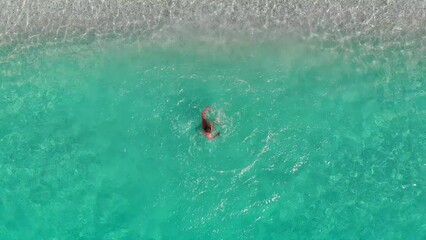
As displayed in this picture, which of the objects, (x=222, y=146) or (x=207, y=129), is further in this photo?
(x=222, y=146)

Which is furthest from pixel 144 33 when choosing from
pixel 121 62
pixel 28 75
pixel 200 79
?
pixel 28 75

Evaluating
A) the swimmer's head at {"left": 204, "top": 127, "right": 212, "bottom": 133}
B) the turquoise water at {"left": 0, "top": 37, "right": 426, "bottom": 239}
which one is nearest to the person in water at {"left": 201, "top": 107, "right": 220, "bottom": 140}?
the swimmer's head at {"left": 204, "top": 127, "right": 212, "bottom": 133}

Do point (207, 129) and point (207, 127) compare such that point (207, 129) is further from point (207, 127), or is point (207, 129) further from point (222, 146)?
point (222, 146)

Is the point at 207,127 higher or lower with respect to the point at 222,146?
higher

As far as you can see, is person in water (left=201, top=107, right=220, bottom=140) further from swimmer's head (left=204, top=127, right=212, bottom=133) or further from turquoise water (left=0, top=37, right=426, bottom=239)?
turquoise water (left=0, top=37, right=426, bottom=239)

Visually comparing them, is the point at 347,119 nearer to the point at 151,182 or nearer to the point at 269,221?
the point at 269,221

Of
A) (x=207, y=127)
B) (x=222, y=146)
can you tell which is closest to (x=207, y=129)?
(x=207, y=127)

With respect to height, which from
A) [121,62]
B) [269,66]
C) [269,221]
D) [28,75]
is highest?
[28,75]

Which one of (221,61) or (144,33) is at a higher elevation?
(144,33)

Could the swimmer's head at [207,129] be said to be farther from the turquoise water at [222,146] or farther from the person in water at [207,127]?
the turquoise water at [222,146]
